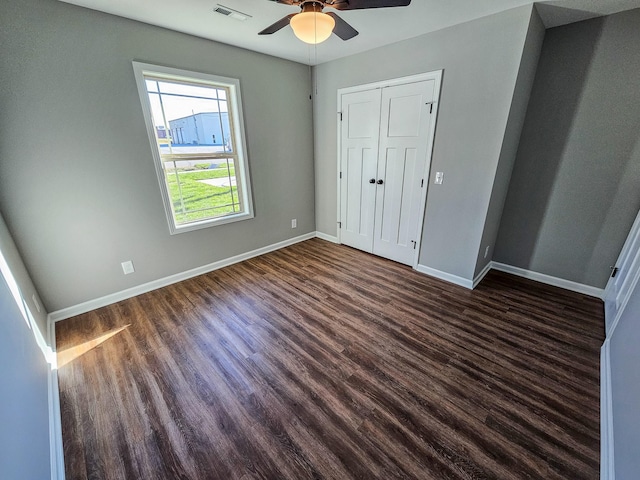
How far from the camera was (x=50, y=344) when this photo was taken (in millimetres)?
1967

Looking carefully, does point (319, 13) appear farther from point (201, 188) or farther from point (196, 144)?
point (201, 188)

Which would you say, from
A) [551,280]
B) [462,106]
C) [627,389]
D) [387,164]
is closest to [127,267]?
[387,164]

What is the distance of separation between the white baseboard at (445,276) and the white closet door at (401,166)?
0.62ft

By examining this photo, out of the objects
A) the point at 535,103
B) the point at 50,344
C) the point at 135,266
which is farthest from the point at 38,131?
the point at 535,103

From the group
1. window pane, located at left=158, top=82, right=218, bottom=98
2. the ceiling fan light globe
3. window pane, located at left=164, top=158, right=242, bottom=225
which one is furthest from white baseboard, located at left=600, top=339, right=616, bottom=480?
window pane, located at left=158, top=82, right=218, bottom=98

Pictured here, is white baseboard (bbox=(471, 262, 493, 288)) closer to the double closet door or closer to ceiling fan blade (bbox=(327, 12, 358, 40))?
the double closet door

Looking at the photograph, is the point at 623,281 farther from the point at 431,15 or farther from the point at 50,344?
the point at 50,344

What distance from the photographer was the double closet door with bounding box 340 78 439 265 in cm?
277

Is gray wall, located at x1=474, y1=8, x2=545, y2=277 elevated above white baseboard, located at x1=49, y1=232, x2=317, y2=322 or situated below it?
above

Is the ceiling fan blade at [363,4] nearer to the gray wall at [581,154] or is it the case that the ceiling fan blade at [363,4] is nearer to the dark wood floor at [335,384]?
the gray wall at [581,154]

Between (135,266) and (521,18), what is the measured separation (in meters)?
4.06

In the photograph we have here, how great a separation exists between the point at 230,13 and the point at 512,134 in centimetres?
272

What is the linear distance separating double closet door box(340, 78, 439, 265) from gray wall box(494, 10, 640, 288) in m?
1.03

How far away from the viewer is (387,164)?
10.3 feet
